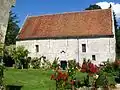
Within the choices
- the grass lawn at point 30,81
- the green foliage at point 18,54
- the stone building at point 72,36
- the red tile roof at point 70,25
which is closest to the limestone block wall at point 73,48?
the stone building at point 72,36

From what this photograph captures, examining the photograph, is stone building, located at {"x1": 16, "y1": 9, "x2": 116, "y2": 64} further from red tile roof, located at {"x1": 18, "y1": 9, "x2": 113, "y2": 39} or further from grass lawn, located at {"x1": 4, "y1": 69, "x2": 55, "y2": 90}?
grass lawn, located at {"x1": 4, "y1": 69, "x2": 55, "y2": 90}

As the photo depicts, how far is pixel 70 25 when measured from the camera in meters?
45.5

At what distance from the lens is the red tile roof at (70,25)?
43.3 meters

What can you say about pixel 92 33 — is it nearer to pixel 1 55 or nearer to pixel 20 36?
pixel 20 36

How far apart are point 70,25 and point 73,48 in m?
3.75

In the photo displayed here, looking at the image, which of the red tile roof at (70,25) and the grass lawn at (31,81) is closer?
the grass lawn at (31,81)

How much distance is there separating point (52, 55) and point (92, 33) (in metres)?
7.13

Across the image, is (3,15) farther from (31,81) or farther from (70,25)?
(70,25)

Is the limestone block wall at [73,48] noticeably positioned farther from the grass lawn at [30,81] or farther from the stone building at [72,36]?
the grass lawn at [30,81]

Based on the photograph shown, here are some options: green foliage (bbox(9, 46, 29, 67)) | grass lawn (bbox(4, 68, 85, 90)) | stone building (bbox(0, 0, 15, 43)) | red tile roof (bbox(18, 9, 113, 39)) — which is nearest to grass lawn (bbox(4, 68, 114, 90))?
grass lawn (bbox(4, 68, 85, 90))

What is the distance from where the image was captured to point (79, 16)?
46281mm

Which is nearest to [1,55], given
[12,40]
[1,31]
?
[1,31]

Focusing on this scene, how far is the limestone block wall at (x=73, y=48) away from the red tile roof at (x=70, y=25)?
92 centimetres

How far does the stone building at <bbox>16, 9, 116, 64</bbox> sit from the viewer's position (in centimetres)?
4219
